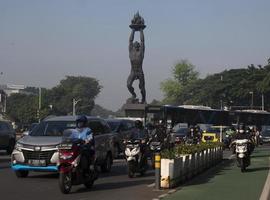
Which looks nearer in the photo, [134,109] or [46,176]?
[46,176]

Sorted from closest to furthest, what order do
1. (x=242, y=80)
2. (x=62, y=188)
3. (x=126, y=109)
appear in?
1. (x=62, y=188)
2. (x=126, y=109)
3. (x=242, y=80)

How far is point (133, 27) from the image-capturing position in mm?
60062

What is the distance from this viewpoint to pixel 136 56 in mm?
60500

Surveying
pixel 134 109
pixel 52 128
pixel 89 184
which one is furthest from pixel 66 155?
pixel 134 109

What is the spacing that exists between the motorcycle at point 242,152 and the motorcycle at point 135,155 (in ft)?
10.3

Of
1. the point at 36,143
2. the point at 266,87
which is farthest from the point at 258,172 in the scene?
the point at 266,87

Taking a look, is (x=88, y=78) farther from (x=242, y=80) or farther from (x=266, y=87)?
(x=266, y=87)

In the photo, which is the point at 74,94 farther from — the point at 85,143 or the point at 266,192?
the point at 266,192

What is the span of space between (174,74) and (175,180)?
395 feet

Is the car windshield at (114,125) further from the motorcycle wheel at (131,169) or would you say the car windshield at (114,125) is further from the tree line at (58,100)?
the tree line at (58,100)

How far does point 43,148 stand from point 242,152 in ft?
20.8

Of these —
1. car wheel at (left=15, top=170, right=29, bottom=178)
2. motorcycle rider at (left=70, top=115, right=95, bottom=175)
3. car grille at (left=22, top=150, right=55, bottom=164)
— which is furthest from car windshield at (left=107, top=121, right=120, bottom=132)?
motorcycle rider at (left=70, top=115, right=95, bottom=175)

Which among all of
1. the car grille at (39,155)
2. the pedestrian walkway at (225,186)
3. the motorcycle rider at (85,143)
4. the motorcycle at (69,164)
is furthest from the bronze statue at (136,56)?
the motorcycle at (69,164)

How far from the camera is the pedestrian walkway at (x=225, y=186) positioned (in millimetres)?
11970
